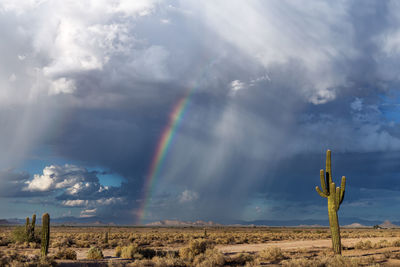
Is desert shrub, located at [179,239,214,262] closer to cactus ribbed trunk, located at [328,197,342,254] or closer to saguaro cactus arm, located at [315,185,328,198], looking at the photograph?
cactus ribbed trunk, located at [328,197,342,254]

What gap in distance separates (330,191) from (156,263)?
46.2 ft

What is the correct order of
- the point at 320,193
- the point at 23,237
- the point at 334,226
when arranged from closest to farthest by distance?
the point at 334,226 → the point at 320,193 → the point at 23,237

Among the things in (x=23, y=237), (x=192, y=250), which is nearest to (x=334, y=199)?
(x=192, y=250)

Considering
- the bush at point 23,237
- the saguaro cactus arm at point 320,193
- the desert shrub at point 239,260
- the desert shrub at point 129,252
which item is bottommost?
the desert shrub at point 239,260

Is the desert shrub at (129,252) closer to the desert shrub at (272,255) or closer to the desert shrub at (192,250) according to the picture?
the desert shrub at (192,250)

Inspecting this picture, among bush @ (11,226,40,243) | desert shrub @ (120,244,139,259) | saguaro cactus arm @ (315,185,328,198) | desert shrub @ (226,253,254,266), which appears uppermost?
saguaro cactus arm @ (315,185,328,198)

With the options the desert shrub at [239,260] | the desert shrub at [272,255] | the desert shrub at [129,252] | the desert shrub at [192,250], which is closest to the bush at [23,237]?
the desert shrub at [129,252]

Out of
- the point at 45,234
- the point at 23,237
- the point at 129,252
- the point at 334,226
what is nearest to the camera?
the point at 334,226

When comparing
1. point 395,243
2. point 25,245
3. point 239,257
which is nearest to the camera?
point 239,257

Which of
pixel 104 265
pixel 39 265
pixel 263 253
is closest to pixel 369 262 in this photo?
pixel 263 253

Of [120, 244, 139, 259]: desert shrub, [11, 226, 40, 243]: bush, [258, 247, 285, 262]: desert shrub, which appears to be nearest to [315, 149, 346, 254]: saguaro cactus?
[258, 247, 285, 262]: desert shrub

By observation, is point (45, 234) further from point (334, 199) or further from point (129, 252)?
point (334, 199)

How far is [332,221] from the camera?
27.6 metres

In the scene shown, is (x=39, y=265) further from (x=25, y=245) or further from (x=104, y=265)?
(x=25, y=245)
